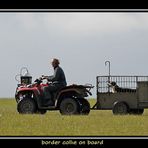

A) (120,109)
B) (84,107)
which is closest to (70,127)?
(84,107)

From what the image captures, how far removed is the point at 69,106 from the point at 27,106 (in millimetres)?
1263

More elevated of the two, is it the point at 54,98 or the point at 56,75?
the point at 56,75

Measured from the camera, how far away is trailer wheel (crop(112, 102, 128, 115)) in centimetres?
1953

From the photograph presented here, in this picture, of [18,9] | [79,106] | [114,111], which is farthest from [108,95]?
[18,9]

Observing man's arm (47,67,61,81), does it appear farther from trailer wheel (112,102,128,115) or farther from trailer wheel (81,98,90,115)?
trailer wheel (112,102,128,115)

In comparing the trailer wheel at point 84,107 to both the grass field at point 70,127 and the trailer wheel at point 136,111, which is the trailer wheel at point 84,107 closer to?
the trailer wheel at point 136,111

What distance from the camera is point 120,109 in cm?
1959

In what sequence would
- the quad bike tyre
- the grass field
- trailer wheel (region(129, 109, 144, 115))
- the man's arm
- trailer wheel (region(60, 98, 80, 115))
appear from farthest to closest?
trailer wheel (region(129, 109, 144, 115)) → the quad bike tyre → trailer wheel (region(60, 98, 80, 115)) → the man's arm → the grass field

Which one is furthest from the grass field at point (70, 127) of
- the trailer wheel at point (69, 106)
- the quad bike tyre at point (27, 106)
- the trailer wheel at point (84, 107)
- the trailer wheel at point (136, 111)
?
the trailer wheel at point (136, 111)

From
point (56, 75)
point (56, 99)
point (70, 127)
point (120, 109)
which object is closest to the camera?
point (70, 127)

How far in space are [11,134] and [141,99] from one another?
876cm

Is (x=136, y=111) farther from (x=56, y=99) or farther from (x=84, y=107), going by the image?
(x=56, y=99)

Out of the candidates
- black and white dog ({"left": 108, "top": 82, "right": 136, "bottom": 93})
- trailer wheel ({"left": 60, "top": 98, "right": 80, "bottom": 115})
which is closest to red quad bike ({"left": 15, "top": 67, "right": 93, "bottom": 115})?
trailer wheel ({"left": 60, "top": 98, "right": 80, "bottom": 115})

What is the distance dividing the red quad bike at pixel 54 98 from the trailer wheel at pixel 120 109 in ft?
4.49
